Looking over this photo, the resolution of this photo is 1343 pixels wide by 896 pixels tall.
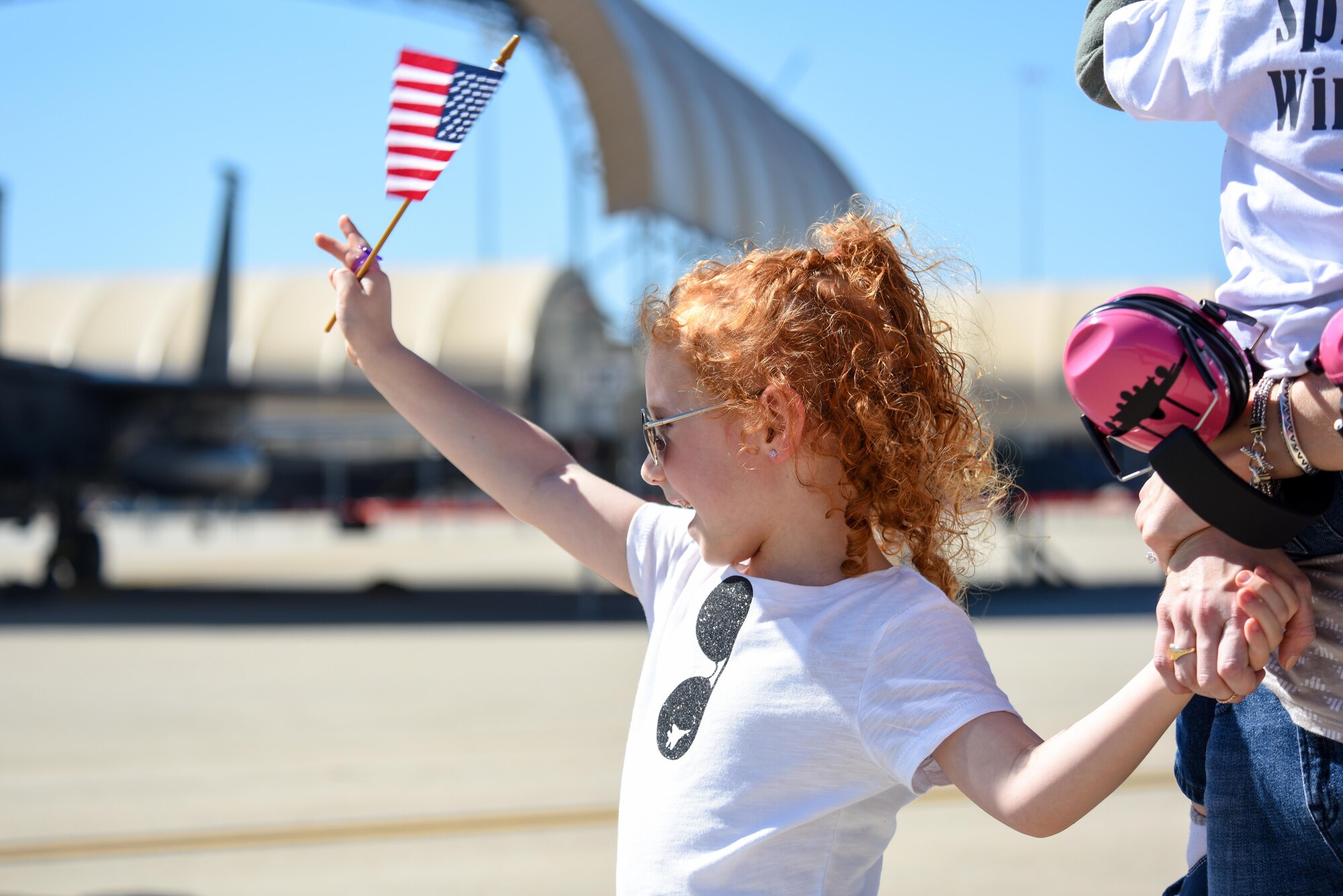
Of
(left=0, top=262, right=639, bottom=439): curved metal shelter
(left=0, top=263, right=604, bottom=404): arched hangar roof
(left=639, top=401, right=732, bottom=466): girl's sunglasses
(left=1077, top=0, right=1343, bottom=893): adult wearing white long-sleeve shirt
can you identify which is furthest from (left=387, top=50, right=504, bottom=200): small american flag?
(left=0, top=263, right=604, bottom=404): arched hangar roof

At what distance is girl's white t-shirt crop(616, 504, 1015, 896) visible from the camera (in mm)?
1399

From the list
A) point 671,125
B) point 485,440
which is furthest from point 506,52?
point 671,125

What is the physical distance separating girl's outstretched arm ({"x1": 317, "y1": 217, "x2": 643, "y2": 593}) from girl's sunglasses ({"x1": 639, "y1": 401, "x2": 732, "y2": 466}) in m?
0.28

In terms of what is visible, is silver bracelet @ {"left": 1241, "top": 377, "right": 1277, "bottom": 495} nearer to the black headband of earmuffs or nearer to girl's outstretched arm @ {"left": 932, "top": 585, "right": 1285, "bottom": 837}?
the black headband of earmuffs

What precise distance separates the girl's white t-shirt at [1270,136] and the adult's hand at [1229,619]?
9.2 inches

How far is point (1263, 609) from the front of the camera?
110cm

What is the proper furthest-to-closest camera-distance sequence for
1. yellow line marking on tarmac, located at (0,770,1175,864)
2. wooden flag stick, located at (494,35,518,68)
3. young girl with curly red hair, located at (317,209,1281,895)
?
Answer: 1. yellow line marking on tarmac, located at (0,770,1175,864)
2. wooden flag stick, located at (494,35,518,68)
3. young girl with curly red hair, located at (317,209,1281,895)

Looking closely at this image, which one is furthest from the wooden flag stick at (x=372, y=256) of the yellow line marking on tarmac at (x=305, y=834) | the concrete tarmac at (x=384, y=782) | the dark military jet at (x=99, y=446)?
the dark military jet at (x=99, y=446)

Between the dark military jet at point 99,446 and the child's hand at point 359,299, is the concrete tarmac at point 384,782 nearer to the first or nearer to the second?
the child's hand at point 359,299

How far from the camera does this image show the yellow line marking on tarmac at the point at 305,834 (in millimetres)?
4445

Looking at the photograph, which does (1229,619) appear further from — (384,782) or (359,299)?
(384,782)

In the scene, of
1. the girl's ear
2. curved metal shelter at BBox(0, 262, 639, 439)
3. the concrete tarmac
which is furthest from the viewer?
curved metal shelter at BBox(0, 262, 639, 439)

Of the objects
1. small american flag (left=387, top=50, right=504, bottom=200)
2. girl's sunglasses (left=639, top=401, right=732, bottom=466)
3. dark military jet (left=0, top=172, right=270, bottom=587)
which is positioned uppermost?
small american flag (left=387, top=50, right=504, bottom=200)

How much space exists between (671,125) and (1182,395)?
2235 cm
